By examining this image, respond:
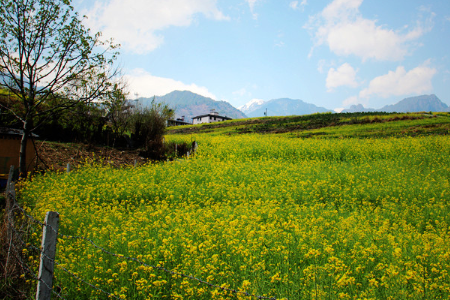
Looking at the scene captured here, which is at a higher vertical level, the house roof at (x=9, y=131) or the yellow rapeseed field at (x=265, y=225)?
the house roof at (x=9, y=131)

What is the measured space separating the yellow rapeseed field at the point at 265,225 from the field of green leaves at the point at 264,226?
35 mm

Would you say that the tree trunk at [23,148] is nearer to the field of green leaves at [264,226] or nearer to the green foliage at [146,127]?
the field of green leaves at [264,226]

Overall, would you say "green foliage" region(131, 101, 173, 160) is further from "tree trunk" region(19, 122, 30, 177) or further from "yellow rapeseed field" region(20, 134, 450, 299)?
"tree trunk" region(19, 122, 30, 177)

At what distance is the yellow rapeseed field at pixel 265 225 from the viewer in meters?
4.04

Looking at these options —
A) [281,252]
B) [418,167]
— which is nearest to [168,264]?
[281,252]

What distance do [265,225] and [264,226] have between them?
0.83 m

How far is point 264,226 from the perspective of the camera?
5.45 meters

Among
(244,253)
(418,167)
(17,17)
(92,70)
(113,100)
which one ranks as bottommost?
(244,253)

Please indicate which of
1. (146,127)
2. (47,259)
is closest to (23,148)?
(47,259)

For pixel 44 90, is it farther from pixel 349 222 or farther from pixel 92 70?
pixel 349 222

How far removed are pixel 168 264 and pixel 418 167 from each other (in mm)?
14597

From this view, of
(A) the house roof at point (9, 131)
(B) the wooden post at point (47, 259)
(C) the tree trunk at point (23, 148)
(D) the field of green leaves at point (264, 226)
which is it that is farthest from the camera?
(A) the house roof at point (9, 131)

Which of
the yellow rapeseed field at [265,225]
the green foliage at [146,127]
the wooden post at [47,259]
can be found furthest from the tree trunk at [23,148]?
the green foliage at [146,127]

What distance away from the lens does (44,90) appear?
38.6ft
